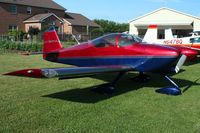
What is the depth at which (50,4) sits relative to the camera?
56594 mm

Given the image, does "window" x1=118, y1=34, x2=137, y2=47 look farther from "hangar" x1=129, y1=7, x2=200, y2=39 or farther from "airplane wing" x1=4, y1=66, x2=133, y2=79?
"hangar" x1=129, y1=7, x2=200, y2=39

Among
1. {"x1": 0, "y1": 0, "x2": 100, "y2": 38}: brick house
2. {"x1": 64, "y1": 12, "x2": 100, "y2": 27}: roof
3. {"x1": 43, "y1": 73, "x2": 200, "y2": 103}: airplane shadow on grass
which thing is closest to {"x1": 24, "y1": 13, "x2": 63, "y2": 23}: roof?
{"x1": 0, "y1": 0, "x2": 100, "y2": 38}: brick house

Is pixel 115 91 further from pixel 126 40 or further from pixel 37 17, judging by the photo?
pixel 37 17

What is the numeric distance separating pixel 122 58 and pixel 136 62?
470mm

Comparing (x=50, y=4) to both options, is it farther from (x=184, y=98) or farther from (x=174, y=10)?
(x=184, y=98)

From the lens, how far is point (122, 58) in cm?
930

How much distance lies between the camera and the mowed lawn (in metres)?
5.73

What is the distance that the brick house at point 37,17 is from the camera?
1896 inches

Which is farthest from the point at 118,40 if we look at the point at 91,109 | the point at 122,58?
the point at 91,109

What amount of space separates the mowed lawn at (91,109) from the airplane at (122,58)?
62cm

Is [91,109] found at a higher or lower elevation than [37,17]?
lower

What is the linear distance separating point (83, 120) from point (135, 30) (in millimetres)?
44911

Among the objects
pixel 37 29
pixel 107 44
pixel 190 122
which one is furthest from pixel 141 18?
pixel 190 122

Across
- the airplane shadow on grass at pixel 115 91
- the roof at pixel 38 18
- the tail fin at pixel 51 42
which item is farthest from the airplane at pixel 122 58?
the roof at pixel 38 18
